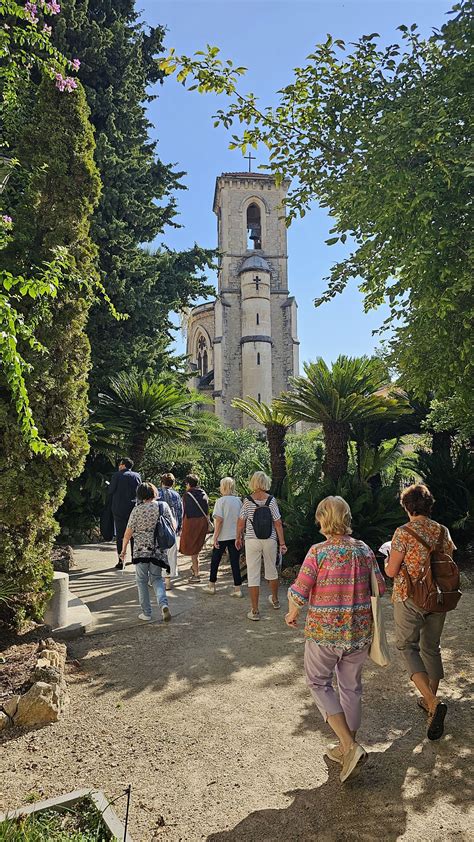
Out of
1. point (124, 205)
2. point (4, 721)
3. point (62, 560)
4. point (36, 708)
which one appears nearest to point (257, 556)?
point (36, 708)

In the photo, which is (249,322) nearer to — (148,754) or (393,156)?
(393,156)

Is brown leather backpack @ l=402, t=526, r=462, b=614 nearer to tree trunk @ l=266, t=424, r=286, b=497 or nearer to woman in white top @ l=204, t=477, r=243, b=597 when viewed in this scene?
woman in white top @ l=204, t=477, r=243, b=597

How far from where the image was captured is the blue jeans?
5.73m

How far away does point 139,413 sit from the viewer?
10.6 meters

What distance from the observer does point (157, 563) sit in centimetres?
569

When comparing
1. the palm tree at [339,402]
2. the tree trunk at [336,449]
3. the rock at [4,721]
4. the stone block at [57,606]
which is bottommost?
the rock at [4,721]

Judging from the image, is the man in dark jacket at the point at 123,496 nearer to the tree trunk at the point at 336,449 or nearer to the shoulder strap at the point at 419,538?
the tree trunk at the point at 336,449

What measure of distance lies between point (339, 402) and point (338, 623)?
6520mm

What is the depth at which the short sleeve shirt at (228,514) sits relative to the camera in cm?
689

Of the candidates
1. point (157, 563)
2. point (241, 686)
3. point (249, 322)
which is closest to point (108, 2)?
point (157, 563)

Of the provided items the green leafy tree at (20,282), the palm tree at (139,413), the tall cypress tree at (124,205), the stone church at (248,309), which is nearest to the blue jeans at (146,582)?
the green leafy tree at (20,282)

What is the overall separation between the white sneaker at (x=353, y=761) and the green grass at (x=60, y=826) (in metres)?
1.22

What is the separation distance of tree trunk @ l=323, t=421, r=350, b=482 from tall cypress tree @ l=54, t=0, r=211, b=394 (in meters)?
5.20

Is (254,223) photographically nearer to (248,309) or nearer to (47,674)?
(248,309)
